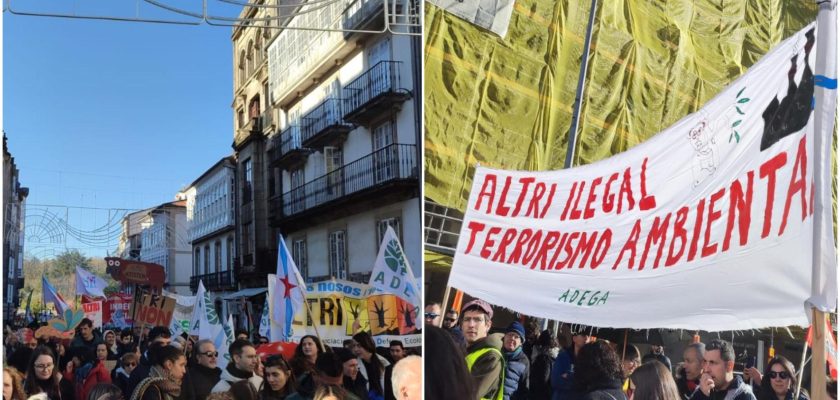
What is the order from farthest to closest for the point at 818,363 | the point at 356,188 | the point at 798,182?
the point at 356,188 < the point at 798,182 < the point at 818,363

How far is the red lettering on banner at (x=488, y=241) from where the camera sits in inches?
112

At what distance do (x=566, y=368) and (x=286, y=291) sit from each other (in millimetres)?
1089

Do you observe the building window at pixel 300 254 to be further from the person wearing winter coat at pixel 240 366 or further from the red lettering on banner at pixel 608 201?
the red lettering on banner at pixel 608 201

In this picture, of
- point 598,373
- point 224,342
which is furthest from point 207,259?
point 598,373

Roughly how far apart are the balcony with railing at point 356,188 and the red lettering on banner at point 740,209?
1.07 m

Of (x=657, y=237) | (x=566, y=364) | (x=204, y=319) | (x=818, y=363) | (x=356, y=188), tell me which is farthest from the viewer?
(x=356, y=188)

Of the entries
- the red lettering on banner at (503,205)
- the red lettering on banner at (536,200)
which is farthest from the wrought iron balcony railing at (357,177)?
the red lettering on banner at (536,200)

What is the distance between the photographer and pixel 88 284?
2951 millimetres

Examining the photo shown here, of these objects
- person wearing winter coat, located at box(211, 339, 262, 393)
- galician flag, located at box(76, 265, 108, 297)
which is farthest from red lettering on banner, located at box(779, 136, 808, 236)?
galician flag, located at box(76, 265, 108, 297)

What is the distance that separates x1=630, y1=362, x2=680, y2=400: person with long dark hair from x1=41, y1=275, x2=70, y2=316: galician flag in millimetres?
2027

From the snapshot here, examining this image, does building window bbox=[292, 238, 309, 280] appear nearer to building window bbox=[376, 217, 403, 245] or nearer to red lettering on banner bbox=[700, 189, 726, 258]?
building window bbox=[376, 217, 403, 245]

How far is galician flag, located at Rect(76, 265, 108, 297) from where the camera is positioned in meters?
2.93

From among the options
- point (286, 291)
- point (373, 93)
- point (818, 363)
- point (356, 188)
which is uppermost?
point (373, 93)

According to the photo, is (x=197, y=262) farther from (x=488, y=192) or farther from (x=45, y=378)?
(x=488, y=192)
